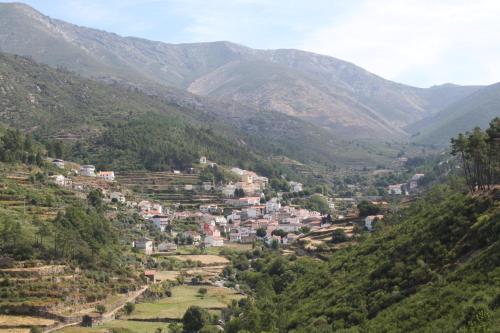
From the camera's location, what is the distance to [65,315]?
44.4 meters

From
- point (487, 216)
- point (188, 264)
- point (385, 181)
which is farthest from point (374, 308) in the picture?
point (385, 181)

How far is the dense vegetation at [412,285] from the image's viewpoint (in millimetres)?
21953

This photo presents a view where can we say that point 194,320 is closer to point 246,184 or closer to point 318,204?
point 318,204

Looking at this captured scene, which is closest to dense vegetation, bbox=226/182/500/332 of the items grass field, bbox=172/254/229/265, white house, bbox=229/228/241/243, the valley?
the valley

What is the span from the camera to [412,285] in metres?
27.6

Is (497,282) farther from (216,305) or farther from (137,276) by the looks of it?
(137,276)

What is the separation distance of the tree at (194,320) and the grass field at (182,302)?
9.60 ft

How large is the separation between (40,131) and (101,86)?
59368 mm

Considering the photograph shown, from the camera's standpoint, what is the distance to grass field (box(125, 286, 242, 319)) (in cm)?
4888

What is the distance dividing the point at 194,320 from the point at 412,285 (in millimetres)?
21662

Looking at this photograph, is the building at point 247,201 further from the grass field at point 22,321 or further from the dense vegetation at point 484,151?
the dense vegetation at point 484,151

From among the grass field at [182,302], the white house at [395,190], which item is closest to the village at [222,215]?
the white house at [395,190]

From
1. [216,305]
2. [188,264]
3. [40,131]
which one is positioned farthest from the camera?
[40,131]

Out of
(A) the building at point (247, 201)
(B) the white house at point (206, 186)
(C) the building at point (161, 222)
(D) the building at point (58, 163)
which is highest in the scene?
(D) the building at point (58, 163)
